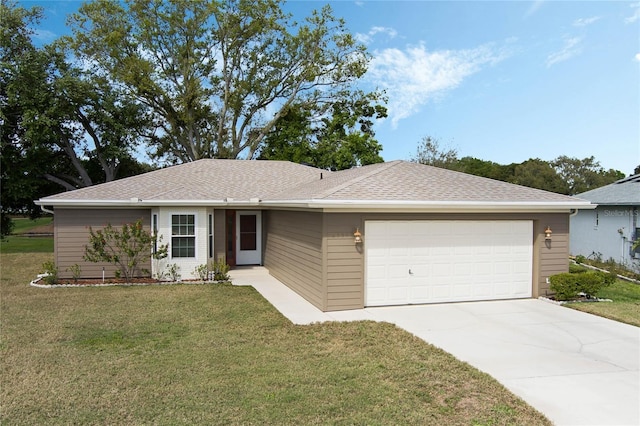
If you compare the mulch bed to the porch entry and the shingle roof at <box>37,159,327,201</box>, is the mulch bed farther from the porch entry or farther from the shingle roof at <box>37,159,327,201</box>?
the porch entry

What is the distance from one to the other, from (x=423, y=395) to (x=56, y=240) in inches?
467

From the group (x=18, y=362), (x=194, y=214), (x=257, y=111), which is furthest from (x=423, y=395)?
(x=257, y=111)

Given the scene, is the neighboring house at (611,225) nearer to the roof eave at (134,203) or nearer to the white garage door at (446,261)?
the white garage door at (446,261)

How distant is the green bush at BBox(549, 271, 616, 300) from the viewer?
9.52 m

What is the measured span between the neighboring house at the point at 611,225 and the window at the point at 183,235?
12871mm

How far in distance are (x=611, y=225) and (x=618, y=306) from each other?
29.7 feet

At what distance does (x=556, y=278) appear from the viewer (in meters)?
9.66

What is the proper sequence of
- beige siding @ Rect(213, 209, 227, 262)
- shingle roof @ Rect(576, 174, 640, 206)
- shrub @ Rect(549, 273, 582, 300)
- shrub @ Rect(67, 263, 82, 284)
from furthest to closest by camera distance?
shingle roof @ Rect(576, 174, 640, 206)
beige siding @ Rect(213, 209, 227, 262)
shrub @ Rect(67, 263, 82, 284)
shrub @ Rect(549, 273, 582, 300)

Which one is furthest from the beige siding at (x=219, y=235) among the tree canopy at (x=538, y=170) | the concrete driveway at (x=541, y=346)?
the tree canopy at (x=538, y=170)

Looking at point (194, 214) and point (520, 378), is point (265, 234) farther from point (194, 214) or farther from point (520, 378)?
point (520, 378)

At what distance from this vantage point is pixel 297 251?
10.9 m

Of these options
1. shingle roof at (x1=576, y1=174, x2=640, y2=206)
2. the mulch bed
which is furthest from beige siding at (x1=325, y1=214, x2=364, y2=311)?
shingle roof at (x1=576, y1=174, x2=640, y2=206)

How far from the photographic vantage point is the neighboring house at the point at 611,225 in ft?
51.1

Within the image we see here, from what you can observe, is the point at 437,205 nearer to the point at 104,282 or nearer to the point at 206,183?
the point at 206,183
